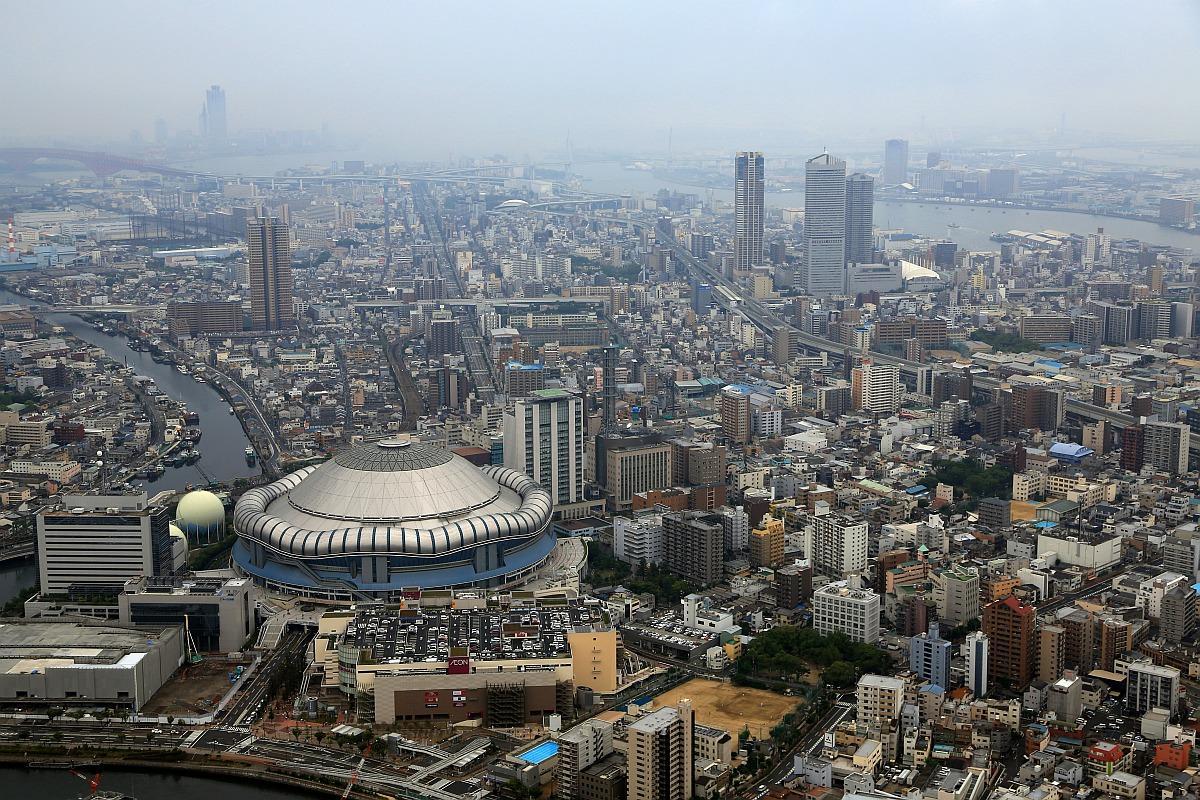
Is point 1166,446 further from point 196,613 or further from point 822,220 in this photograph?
point 822,220

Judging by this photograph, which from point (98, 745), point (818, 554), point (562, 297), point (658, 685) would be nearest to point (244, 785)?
point (98, 745)

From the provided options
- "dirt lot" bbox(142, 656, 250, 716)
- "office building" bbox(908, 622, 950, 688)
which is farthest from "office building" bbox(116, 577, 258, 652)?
"office building" bbox(908, 622, 950, 688)

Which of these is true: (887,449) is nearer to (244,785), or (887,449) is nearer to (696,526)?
(696,526)

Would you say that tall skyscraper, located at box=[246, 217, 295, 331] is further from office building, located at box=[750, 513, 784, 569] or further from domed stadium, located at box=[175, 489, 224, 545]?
office building, located at box=[750, 513, 784, 569]

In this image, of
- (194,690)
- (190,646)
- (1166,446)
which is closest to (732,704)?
(194,690)

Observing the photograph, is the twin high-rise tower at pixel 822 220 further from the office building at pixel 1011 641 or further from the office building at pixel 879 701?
the office building at pixel 879 701
